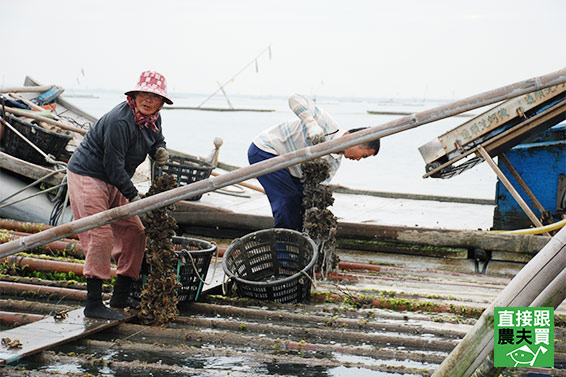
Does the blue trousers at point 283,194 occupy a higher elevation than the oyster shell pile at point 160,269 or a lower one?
higher

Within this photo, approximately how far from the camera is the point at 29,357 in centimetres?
409

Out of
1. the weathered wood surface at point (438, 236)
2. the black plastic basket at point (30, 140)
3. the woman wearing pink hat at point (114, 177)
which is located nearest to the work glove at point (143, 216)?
the woman wearing pink hat at point (114, 177)

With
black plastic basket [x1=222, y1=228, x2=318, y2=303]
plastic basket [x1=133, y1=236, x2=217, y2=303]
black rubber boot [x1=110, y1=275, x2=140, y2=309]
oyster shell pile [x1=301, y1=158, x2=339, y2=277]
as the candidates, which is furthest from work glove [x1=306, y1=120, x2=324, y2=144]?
black rubber boot [x1=110, y1=275, x2=140, y2=309]

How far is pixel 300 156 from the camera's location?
13.4ft

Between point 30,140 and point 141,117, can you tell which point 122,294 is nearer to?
point 141,117

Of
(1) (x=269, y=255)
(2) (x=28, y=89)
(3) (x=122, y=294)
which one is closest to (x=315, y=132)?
(1) (x=269, y=255)

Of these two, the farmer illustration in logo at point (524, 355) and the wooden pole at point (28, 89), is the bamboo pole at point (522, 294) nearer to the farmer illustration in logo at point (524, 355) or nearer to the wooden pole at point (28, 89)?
the farmer illustration in logo at point (524, 355)

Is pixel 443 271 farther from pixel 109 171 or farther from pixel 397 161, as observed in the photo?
pixel 397 161

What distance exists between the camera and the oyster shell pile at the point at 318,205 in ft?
19.8

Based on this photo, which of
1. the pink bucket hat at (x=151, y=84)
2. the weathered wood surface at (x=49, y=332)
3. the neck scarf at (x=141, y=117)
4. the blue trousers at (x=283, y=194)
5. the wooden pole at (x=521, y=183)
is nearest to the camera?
the weathered wood surface at (x=49, y=332)

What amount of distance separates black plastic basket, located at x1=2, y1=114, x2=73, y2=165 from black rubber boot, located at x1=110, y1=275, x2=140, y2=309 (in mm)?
4323

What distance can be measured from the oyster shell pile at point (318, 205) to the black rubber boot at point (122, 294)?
1.71m

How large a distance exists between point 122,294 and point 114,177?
38.9 inches

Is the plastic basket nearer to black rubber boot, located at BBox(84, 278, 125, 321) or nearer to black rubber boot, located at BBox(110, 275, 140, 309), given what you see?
black rubber boot, located at BBox(110, 275, 140, 309)
